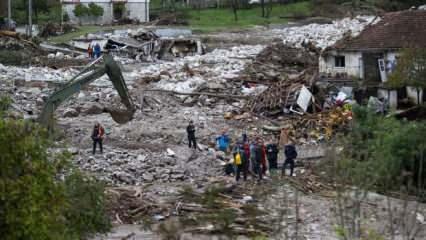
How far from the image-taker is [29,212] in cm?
978

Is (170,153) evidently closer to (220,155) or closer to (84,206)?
(220,155)

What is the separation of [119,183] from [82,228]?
903cm

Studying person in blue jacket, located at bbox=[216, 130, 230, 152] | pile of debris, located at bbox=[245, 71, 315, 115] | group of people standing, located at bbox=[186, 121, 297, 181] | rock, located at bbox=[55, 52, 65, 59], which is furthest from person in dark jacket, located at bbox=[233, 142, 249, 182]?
rock, located at bbox=[55, 52, 65, 59]

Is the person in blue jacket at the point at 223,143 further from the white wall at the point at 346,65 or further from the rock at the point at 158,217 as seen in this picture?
the white wall at the point at 346,65

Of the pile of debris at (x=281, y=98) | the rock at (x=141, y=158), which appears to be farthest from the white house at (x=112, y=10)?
the rock at (x=141, y=158)

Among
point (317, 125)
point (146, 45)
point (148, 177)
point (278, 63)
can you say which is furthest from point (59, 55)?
point (148, 177)

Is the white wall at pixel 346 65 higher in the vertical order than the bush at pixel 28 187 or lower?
lower

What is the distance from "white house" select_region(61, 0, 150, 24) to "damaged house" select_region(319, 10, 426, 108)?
3189 centimetres

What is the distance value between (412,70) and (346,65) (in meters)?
7.52

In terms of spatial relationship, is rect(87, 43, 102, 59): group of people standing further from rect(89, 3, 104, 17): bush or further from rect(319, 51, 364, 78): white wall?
rect(89, 3, 104, 17): bush

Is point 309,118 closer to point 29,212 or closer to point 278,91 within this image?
point 278,91

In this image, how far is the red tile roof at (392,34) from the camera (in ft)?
110

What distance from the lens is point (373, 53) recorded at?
34.1 m

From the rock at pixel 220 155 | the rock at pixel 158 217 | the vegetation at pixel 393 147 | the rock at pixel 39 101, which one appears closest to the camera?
the rock at pixel 158 217
